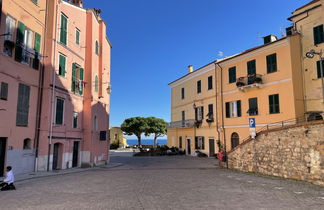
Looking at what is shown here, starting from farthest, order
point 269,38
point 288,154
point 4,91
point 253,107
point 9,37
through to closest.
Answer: point 269,38
point 253,107
point 288,154
point 9,37
point 4,91

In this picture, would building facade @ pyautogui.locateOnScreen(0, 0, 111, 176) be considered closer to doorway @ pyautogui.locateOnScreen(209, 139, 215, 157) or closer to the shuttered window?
the shuttered window

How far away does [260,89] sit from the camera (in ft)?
78.9

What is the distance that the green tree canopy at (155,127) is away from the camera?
59.2m

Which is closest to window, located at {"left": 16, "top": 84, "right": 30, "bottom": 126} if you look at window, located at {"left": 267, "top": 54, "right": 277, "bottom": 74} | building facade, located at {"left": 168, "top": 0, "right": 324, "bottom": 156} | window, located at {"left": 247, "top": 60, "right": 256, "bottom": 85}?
building facade, located at {"left": 168, "top": 0, "right": 324, "bottom": 156}

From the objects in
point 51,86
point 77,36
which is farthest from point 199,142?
point 51,86

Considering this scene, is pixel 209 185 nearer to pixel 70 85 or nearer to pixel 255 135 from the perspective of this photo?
pixel 255 135

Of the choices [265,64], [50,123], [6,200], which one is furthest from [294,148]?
[50,123]

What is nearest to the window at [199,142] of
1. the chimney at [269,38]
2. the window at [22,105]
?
the chimney at [269,38]

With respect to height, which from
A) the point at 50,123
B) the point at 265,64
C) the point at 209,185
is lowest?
the point at 209,185

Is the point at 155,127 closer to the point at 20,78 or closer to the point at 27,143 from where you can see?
the point at 27,143

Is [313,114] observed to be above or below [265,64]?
below

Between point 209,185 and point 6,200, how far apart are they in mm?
8821

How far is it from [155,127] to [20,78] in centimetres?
4502

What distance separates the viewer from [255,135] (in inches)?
706
